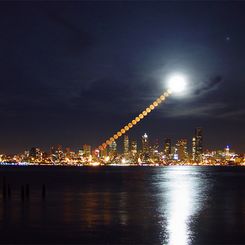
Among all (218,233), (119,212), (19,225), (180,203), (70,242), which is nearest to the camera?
(70,242)

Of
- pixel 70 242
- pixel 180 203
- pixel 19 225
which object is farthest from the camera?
pixel 180 203

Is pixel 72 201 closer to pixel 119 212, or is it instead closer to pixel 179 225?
pixel 119 212

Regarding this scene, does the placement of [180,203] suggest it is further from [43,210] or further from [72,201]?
[43,210]

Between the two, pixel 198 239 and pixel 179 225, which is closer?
pixel 198 239

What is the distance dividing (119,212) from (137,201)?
11.6 metres

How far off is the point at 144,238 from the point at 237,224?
31.8ft

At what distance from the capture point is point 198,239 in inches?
1201

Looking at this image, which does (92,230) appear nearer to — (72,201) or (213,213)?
(213,213)

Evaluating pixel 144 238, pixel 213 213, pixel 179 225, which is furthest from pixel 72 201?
pixel 144 238

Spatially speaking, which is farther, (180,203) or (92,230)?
(180,203)

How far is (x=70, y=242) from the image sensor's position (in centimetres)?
2966

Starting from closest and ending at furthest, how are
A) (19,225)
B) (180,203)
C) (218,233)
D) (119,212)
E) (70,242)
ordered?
(70,242) → (218,233) → (19,225) → (119,212) → (180,203)

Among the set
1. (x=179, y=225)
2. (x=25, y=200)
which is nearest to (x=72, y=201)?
(x=25, y=200)

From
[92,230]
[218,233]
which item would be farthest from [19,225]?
[218,233]
